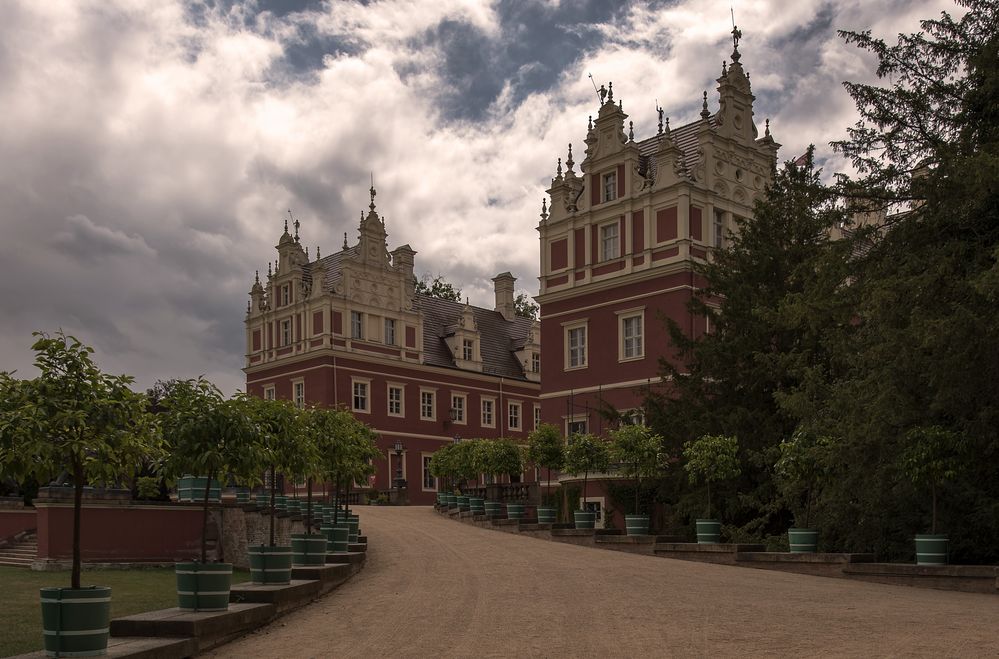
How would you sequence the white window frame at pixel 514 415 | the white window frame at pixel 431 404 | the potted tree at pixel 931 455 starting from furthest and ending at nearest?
1. the white window frame at pixel 514 415
2. the white window frame at pixel 431 404
3. the potted tree at pixel 931 455

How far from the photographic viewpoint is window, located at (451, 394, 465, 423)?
184 feet

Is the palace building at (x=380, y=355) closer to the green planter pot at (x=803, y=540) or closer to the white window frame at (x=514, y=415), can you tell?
the white window frame at (x=514, y=415)

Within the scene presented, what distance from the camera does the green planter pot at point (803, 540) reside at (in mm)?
21469

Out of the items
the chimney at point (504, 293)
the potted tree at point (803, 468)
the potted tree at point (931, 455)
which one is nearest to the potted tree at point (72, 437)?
the potted tree at point (931, 455)

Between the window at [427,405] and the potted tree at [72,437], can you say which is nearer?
the potted tree at [72,437]

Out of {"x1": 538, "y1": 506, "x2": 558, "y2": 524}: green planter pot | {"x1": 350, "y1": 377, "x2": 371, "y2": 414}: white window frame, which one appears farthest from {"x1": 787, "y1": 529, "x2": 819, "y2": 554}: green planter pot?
{"x1": 350, "y1": 377, "x2": 371, "y2": 414}: white window frame

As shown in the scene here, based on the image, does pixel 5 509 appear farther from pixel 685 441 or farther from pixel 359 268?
pixel 359 268

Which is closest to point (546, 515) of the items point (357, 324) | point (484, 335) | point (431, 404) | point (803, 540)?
point (803, 540)

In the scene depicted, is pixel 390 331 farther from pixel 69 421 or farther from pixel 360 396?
pixel 69 421

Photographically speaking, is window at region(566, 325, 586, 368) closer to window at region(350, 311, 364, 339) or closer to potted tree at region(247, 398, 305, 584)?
window at region(350, 311, 364, 339)

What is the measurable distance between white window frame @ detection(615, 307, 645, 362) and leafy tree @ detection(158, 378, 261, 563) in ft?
80.7

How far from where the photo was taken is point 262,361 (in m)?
54.6

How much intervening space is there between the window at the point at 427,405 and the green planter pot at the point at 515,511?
22262 millimetres

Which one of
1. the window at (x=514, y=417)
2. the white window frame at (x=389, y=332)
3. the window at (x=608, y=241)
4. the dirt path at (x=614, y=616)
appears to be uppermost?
the window at (x=608, y=241)
